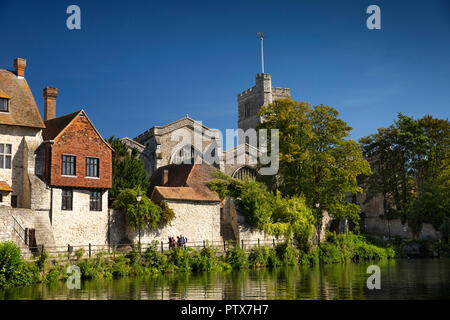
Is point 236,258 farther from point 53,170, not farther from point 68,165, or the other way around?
point 53,170

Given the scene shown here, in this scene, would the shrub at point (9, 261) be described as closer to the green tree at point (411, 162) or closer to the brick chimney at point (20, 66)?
the brick chimney at point (20, 66)

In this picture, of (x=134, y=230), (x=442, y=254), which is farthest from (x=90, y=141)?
(x=442, y=254)

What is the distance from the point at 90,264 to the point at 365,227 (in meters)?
43.5

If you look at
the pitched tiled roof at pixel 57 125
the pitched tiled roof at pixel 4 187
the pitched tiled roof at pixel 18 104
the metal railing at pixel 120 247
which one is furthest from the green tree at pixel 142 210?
the pitched tiled roof at pixel 18 104

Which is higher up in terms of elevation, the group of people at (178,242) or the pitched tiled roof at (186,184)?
the pitched tiled roof at (186,184)

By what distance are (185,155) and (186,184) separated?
80.3 ft

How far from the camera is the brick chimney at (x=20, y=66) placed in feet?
Answer: 129

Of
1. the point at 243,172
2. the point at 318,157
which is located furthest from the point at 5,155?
the point at 243,172

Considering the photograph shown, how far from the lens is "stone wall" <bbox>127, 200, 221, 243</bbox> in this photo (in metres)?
38.7

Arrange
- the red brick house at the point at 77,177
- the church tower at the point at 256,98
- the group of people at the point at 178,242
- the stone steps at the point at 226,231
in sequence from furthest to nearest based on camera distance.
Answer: the church tower at the point at 256,98 → the stone steps at the point at 226,231 → the group of people at the point at 178,242 → the red brick house at the point at 77,177

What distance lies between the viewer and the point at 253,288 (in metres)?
24.2

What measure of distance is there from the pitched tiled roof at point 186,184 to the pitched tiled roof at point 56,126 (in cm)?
840

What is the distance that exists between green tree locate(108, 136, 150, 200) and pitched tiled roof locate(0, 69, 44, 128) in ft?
25.4
